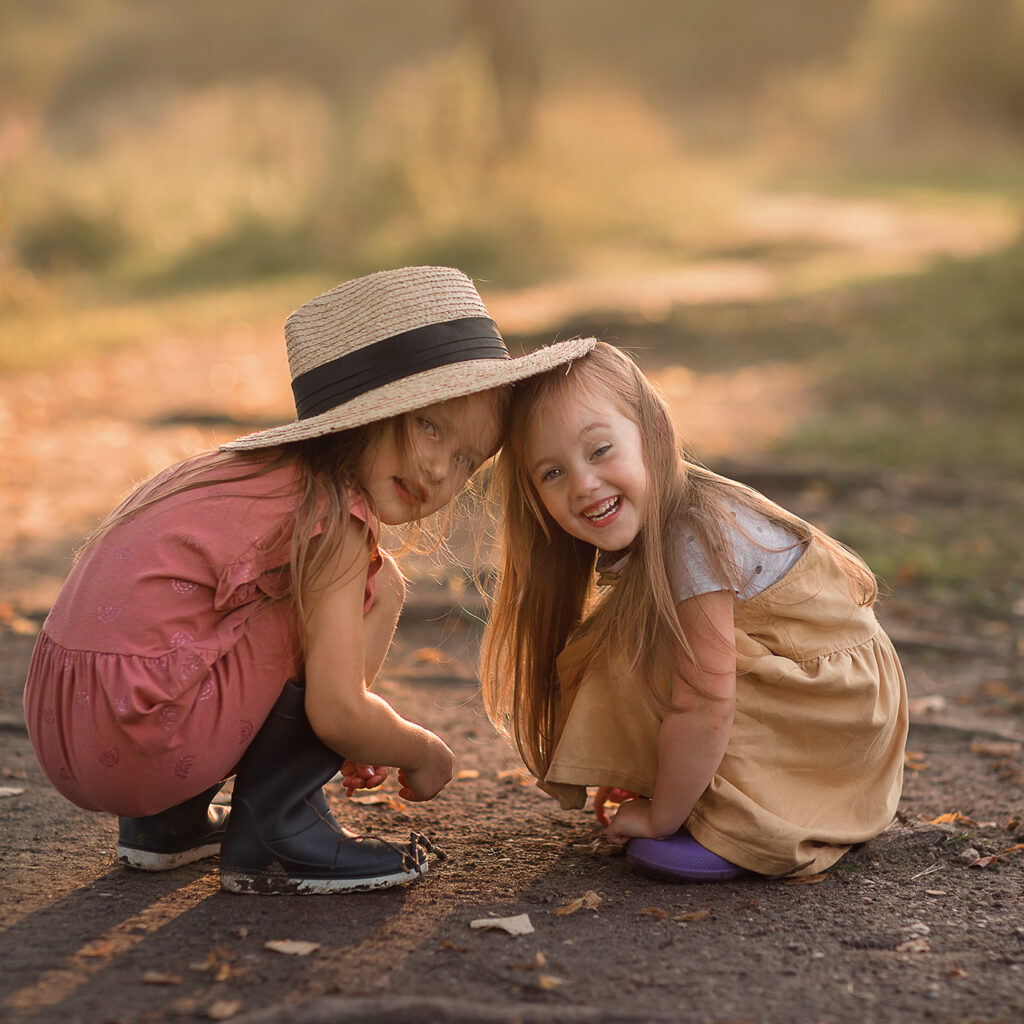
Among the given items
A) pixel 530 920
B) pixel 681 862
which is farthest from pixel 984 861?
pixel 530 920

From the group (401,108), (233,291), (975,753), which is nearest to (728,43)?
(401,108)

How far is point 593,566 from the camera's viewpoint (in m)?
2.69

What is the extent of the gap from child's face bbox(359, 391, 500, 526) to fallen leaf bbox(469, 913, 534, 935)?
76 cm

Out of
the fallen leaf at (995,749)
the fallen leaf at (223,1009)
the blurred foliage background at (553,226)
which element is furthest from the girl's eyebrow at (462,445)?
the blurred foliage background at (553,226)

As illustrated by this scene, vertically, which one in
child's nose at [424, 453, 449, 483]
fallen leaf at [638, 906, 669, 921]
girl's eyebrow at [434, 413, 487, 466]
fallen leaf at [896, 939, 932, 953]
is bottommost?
fallen leaf at [896, 939, 932, 953]

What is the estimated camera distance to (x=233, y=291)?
12.9 metres

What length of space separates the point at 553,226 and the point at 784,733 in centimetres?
1403

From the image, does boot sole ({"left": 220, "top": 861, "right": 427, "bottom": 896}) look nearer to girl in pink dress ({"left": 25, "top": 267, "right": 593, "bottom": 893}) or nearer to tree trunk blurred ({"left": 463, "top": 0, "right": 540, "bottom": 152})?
girl in pink dress ({"left": 25, "top": 267, "right": 593, "bottom": 893})

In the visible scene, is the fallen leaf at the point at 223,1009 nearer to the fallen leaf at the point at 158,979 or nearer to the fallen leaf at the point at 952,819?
the fallen leaf at the point at 158,979

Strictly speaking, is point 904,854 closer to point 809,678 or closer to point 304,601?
point 809,678

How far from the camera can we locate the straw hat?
2.20m

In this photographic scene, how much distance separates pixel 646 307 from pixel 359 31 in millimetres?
36365

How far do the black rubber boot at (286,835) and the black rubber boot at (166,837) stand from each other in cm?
14

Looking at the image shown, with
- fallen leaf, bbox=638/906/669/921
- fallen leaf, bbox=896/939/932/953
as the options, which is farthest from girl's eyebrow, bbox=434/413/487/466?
fallen leaf, bbox=896/939/932/953
